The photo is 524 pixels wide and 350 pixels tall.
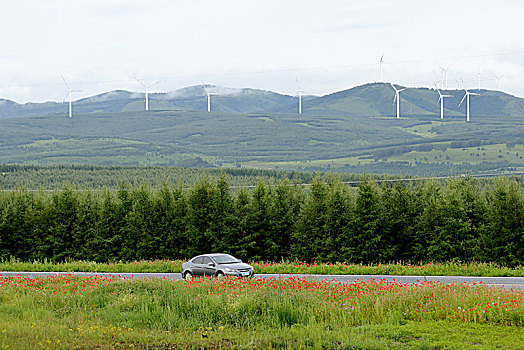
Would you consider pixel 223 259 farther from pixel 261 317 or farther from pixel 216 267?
pixel 261 317

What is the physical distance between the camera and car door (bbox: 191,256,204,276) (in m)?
31.0

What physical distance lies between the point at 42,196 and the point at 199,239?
1532cm

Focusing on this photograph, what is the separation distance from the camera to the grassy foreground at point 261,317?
14.7m

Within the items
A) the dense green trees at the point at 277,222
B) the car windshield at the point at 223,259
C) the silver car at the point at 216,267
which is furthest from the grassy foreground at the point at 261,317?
the dense green trees at the point at 277,222

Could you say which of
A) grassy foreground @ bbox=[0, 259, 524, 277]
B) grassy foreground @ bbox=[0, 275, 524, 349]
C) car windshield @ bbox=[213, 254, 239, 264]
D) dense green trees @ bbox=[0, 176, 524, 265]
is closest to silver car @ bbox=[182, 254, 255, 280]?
car windshield @ bbox=[213, 254, 239, 264]

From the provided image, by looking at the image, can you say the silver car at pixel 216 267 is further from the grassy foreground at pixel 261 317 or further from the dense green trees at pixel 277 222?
the dense green trees at pixel 277 222

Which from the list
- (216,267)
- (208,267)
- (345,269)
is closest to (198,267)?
(208,267)

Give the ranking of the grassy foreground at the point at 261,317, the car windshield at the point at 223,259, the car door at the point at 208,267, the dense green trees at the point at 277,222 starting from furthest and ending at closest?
the dense green trees at the point at 277,222, the car windshield at the point at 223,259, the car door at the point at 208,267, the grassy foreground at the point at 261,317

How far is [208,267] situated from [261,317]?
14.0 metres

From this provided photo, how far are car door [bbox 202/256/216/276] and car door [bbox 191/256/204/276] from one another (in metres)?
0.16

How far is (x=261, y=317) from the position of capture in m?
17.1

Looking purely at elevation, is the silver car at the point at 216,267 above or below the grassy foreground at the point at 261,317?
below

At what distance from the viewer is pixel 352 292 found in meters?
19.7

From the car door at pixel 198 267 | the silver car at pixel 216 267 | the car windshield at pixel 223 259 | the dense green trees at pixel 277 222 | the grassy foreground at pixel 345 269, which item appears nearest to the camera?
the silver car at pixel 216 267
